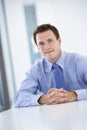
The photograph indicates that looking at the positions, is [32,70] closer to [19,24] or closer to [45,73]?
→ [45,73]

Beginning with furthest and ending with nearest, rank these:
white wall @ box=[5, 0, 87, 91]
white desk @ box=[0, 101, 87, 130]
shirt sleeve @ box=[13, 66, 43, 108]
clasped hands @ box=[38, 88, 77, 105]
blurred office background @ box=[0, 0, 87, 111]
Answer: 1. blurred office background @ box=[0, 0, 87, 111]
2. white wall @ box=[5, 0, 87, 91]
3. shirt sleeve @ box=[13, 66, 43, 108]
4. clasped hands @ box=[38, 88, 77, 105]
5. white desk @ box=[0, 101, 87, 130]

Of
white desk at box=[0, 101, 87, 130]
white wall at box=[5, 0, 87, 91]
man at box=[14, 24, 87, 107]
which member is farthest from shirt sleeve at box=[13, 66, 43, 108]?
white wall at box=[5, 0, 87, 91]

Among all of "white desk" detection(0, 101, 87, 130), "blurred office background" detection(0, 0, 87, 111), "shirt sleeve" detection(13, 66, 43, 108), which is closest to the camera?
"white desk" detection(0, 101, 87, 130)

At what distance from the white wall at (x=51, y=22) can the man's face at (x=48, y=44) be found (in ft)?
5.20

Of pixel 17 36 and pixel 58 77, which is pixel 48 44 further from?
pixel 17 36

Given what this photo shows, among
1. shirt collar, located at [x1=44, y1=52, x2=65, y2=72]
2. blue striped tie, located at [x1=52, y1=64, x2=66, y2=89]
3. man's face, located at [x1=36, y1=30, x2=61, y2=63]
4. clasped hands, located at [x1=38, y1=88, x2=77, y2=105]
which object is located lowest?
clasped hands, located at [x1=38, y1=88, x2=77, y2=105]

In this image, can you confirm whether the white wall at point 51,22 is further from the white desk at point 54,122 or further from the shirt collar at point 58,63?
the white desk at point 54,122

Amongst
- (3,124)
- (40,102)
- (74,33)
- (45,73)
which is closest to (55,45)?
(45,73)

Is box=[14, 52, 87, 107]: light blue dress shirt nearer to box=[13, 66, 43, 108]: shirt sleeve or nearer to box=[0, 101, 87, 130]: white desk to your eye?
box=[13, 66, 43, 108]: shirt sleeve

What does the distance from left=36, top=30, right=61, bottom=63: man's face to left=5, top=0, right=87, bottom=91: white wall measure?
158 cm

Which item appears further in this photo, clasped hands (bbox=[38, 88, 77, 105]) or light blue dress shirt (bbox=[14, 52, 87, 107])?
light blue dress shirt (bbox=[14, 52, 87, 107])

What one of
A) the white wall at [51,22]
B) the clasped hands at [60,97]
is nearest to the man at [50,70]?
the clasped hands at [60,97]

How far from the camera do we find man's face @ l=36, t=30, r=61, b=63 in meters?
2.51

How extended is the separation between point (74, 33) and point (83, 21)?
21 cm
